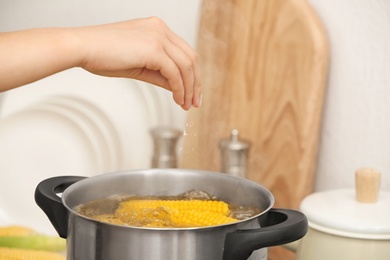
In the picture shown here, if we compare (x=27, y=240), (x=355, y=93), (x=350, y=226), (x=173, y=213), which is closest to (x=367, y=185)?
(x=350, y=226)

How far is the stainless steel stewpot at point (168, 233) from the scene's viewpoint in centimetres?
64

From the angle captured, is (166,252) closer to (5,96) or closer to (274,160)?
(274,160)

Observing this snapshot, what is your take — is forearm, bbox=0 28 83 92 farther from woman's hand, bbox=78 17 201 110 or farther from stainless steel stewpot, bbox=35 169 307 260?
stainless steel stewpot, bbox=35 169 307 260

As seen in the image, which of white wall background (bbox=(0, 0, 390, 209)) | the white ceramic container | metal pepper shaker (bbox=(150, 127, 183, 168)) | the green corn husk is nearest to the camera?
the white ceramic container

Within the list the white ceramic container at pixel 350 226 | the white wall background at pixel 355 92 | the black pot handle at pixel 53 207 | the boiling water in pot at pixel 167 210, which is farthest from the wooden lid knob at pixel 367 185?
the black pot handle at pixel 53 207

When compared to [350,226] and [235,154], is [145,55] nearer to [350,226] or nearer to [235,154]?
[350,226]

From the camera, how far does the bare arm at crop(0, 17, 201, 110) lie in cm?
73

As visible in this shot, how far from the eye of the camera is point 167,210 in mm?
740

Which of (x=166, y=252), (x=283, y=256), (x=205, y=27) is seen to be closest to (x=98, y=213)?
(x=166, y=252)

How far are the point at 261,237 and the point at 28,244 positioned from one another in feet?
2.60

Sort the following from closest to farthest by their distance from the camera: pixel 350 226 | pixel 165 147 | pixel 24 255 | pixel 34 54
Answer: pixel 34 54, pixel 350 226, pixel 24 255, pixel 165 147

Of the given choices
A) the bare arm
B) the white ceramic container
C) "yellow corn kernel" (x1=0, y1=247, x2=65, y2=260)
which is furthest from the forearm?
"yellow corn kernel" (x1=0, y1=247, x2=65, y2=260)

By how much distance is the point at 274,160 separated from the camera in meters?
1.33

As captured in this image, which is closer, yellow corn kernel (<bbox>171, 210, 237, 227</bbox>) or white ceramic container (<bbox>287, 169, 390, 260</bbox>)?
yellow corn kernel (<bbox>171, 210, 237, 227</bbox>)
